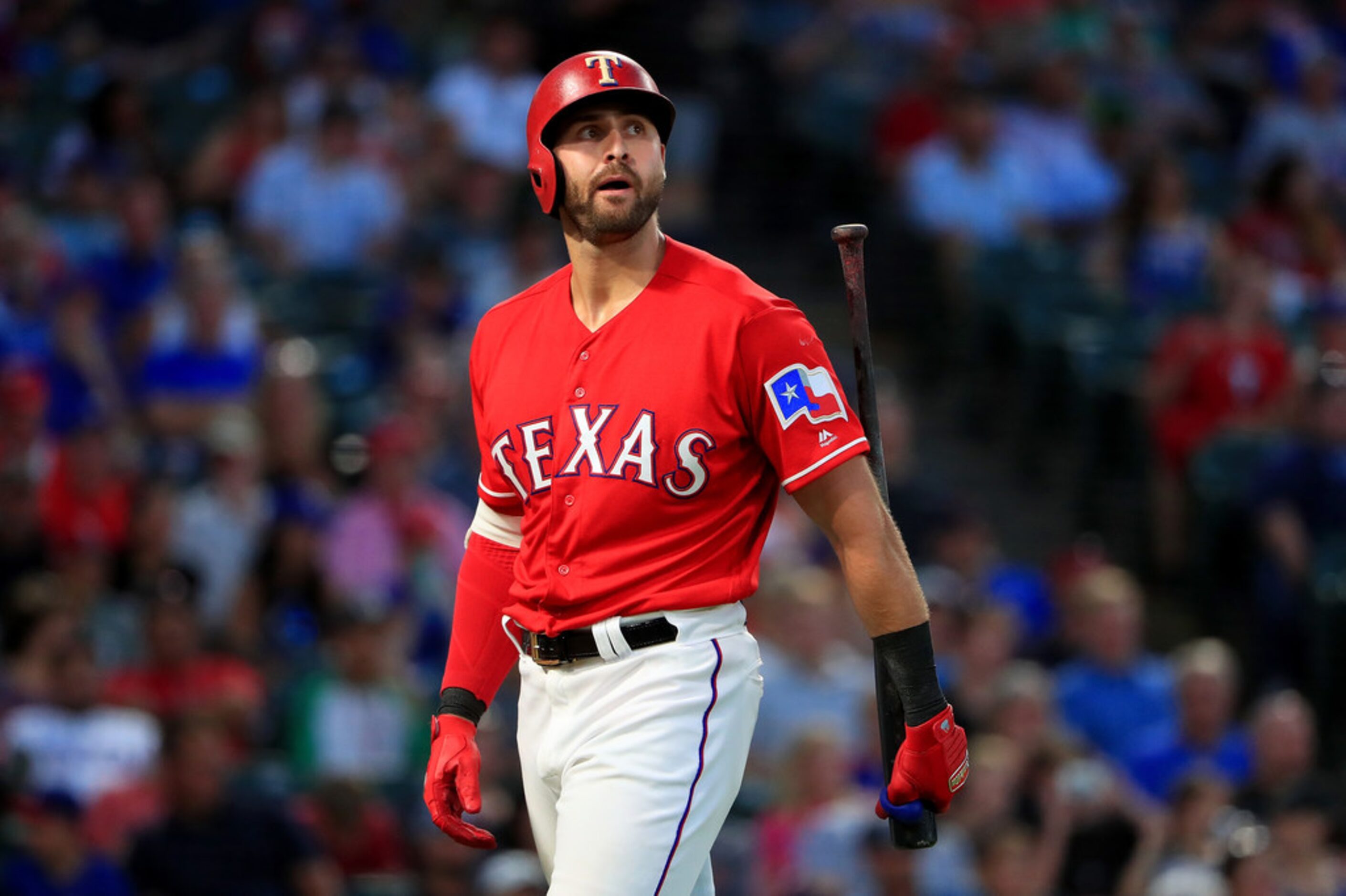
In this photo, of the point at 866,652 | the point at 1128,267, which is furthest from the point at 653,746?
the point at 1128,267

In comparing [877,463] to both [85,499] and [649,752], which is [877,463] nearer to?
[649,752]

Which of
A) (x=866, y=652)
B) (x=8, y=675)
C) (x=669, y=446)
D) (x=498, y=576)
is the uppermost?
(x=669, y=446)

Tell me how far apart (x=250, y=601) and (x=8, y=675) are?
3.35 ft

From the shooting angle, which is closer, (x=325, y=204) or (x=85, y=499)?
(x=85, y=499)

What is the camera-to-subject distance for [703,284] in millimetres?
3674

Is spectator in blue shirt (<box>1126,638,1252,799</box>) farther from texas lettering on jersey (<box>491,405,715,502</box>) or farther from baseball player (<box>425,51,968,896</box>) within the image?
texas lettering on jersey (<box>491,405,715,502</box>)

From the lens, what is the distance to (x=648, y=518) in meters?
3.62

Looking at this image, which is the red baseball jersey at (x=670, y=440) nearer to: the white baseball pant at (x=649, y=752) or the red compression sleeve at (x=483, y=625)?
the white baseball pant at (x=649, y=752)

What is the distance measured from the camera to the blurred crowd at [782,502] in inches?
277

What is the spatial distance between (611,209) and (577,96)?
0.70 feet

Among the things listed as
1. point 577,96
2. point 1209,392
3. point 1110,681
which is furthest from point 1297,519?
point 577,96

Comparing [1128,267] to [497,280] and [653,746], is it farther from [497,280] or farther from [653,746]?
→ [653,746]

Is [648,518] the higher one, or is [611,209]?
[611,209]

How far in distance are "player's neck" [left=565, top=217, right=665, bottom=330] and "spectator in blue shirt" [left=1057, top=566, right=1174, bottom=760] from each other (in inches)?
202
